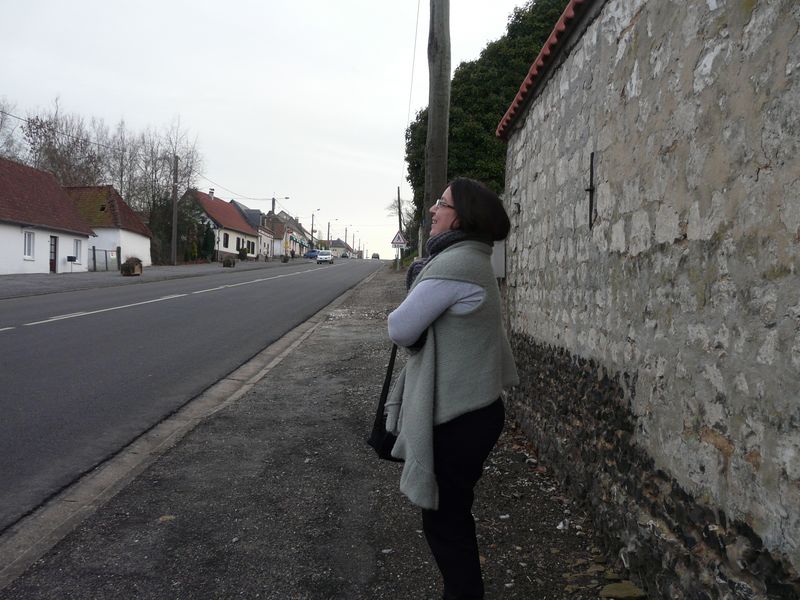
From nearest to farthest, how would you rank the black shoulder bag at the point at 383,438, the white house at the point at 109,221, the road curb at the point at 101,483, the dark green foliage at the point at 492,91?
1. the black shoulder bag at the point at 383,438
2. the road curb at the point at 101,483
3. the dark green foliage at the point at 492,91
4. the white house at the point at 109,221

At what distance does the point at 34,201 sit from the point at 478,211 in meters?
37.5

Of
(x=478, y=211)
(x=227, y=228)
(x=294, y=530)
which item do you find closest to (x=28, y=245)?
(x=294, y=530)

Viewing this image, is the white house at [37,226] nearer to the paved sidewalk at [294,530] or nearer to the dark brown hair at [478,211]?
the paved sidewalk at [294,530]

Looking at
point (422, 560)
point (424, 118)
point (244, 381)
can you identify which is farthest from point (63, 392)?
point (424, 118)

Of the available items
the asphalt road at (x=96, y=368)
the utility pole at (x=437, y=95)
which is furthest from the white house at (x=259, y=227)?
the utility pole at (x=437, y=95)

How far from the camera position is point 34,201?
112 feet

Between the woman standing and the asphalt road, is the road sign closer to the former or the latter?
the asphalt road

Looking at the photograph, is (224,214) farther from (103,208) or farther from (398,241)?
(398,241)

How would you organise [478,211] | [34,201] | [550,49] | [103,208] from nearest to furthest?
[478,211]
[550,49]
[34,201]
[103,208]

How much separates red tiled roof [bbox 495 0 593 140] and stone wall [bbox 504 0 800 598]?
12cm

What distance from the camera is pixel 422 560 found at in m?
3.48

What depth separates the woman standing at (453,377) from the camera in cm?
244

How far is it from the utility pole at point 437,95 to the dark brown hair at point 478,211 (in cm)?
610

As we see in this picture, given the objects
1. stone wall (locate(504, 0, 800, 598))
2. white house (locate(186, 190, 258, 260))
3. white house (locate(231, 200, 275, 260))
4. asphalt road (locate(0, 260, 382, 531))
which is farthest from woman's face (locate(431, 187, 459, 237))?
white house (locate(231, 200, 275, 260))
